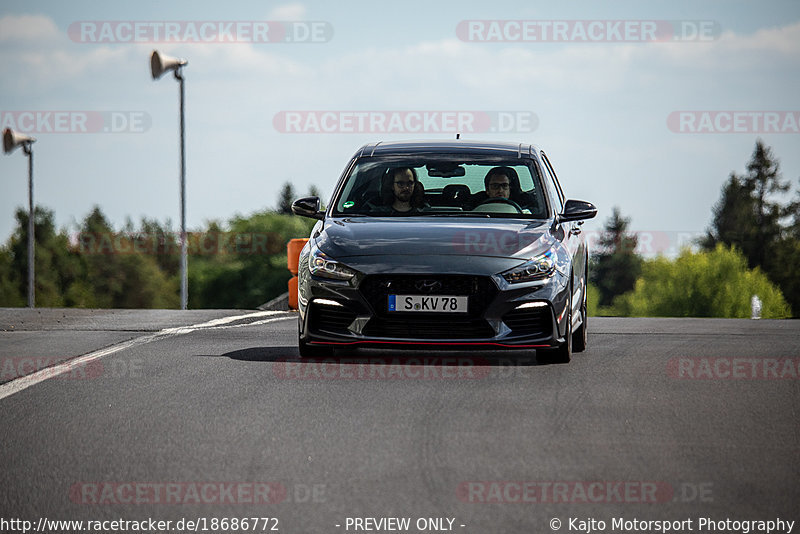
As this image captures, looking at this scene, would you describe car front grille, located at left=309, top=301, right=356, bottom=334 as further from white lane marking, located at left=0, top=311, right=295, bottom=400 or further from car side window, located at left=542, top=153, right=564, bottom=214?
car side window, located at left=542, top=153, right=564, bottom=214

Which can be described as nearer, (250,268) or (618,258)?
(250,268)

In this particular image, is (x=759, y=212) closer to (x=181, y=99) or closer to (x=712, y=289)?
(x=712, y=289)

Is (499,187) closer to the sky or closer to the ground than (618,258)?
closer to the sky

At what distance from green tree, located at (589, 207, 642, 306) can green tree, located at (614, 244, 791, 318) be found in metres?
35.1

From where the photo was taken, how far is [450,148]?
10.9 metres

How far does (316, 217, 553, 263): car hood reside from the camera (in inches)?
361

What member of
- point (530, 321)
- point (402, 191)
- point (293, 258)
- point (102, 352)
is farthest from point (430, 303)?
point (293, 258)

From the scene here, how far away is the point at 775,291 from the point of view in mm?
102000

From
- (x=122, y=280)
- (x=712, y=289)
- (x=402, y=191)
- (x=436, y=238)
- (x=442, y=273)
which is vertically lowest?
(x=122, y=280)

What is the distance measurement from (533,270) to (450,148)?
211cm

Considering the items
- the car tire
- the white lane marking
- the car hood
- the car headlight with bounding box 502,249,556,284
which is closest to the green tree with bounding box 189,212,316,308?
the white lane marking

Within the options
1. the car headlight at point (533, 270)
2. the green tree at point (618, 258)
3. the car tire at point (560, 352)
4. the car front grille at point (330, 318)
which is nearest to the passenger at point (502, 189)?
the car headlight at point (533, 270)

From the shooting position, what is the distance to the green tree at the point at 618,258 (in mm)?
143375

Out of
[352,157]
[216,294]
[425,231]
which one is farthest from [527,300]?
[216,294]
